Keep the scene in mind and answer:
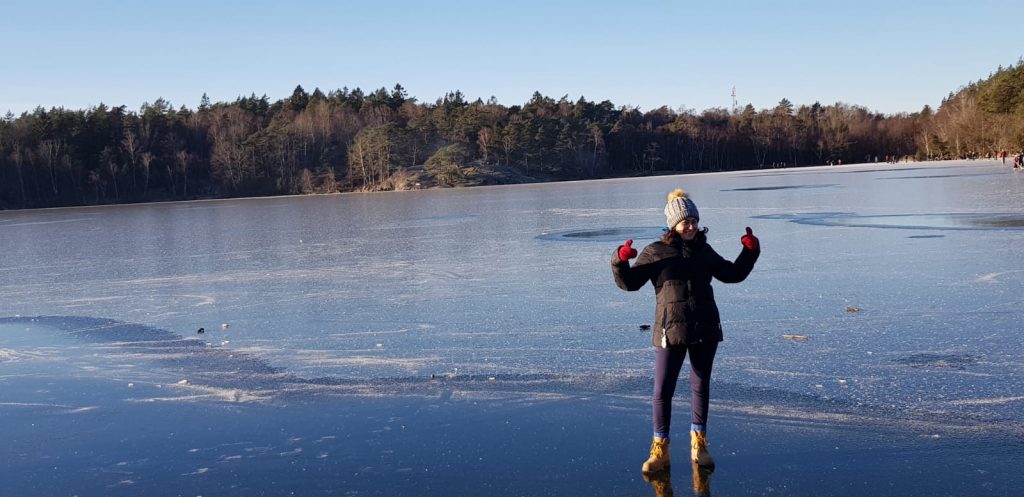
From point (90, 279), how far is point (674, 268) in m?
12.3

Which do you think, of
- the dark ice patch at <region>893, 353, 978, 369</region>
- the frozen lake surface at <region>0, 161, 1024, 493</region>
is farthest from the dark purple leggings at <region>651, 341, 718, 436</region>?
the dark ice patch at <region>893, 353, 978, 369</region>

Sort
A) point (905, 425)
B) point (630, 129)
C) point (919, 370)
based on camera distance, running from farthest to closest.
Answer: point (630, 129), point (919, 370), point (905, 425)

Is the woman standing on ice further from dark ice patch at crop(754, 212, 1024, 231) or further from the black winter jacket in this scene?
dark ice patch at crop(754, 212, 1024, 231)

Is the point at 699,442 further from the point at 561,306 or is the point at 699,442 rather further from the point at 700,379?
the point at 561,306

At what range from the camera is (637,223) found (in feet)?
68.6

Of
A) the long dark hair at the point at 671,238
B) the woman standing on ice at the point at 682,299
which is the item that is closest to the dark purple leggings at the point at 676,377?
the woman standing on ice at the point at 682,299

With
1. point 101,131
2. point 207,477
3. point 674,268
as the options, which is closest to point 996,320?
point 674,268

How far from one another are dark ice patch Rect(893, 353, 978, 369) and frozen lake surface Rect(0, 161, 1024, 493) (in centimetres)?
3

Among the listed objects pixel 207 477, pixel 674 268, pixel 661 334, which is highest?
pixel 674 268

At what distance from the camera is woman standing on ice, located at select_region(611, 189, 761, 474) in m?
4.41

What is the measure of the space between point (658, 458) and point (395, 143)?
98.0 meters

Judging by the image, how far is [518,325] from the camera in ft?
27.8

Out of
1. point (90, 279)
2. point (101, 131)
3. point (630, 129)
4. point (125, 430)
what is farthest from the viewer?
point (630, 129)

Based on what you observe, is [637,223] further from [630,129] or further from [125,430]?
[630,129]
